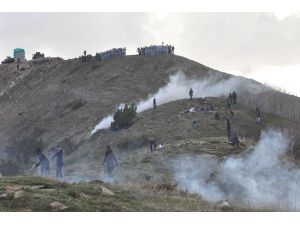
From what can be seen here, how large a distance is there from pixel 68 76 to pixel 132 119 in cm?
3296

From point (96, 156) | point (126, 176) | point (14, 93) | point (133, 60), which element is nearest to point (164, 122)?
point (96, 156)

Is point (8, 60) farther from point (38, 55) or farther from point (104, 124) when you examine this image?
point (104, 124)

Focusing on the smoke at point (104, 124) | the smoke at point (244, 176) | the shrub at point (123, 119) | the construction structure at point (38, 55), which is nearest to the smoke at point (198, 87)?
the smoke at point (104, 124)

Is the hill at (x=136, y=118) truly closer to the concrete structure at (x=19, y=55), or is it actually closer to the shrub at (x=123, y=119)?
the shrub at (x=123, y=119)

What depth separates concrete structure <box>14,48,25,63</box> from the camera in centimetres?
11291

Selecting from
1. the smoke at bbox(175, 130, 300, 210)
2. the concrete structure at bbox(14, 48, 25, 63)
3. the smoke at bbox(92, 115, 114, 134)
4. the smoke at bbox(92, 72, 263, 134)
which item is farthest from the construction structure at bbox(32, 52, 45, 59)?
the smoke at bbox(175, 130, 300, 210)

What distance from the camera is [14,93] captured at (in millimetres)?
94250

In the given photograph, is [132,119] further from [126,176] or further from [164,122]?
[126,176]

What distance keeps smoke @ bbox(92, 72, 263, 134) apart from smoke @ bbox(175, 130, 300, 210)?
1278 inches

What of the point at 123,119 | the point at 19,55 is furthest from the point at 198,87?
the point at 19,55

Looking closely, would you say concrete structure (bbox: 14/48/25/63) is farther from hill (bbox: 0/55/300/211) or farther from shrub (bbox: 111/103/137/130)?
shrub (bbox: 111/103/137/130)

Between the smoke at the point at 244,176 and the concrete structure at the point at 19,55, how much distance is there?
8155 cm

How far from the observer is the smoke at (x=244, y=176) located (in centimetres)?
2864

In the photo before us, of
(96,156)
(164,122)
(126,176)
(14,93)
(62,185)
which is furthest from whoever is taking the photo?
(14,93)
